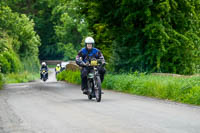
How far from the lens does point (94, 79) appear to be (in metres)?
13.7

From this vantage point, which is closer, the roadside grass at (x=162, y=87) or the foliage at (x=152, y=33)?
the roadside grass at (x=162, y=87)

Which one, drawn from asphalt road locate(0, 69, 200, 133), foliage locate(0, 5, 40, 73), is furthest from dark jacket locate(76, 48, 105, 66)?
foliage locate(0, 5, 40, 73)

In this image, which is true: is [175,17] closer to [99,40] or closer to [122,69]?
[122,69]

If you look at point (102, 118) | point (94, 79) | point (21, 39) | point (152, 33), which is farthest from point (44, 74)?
point (102, 118)

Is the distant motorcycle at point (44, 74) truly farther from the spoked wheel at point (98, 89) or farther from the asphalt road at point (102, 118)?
the asphalt road at point (102, 118)

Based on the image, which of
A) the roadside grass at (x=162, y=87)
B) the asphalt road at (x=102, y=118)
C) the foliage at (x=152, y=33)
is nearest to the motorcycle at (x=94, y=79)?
the asphalt road at (x=102, y=118)

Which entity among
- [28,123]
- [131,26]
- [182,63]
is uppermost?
[131,26]

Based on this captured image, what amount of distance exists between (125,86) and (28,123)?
28.9ft

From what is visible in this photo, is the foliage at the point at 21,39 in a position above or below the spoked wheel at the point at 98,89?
above

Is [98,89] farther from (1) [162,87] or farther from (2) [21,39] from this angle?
(2) [21,39]

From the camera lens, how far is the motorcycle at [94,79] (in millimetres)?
13438

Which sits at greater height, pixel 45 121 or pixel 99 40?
pixel 99 40

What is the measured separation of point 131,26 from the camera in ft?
69.5

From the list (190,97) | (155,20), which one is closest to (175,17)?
(155,20)
